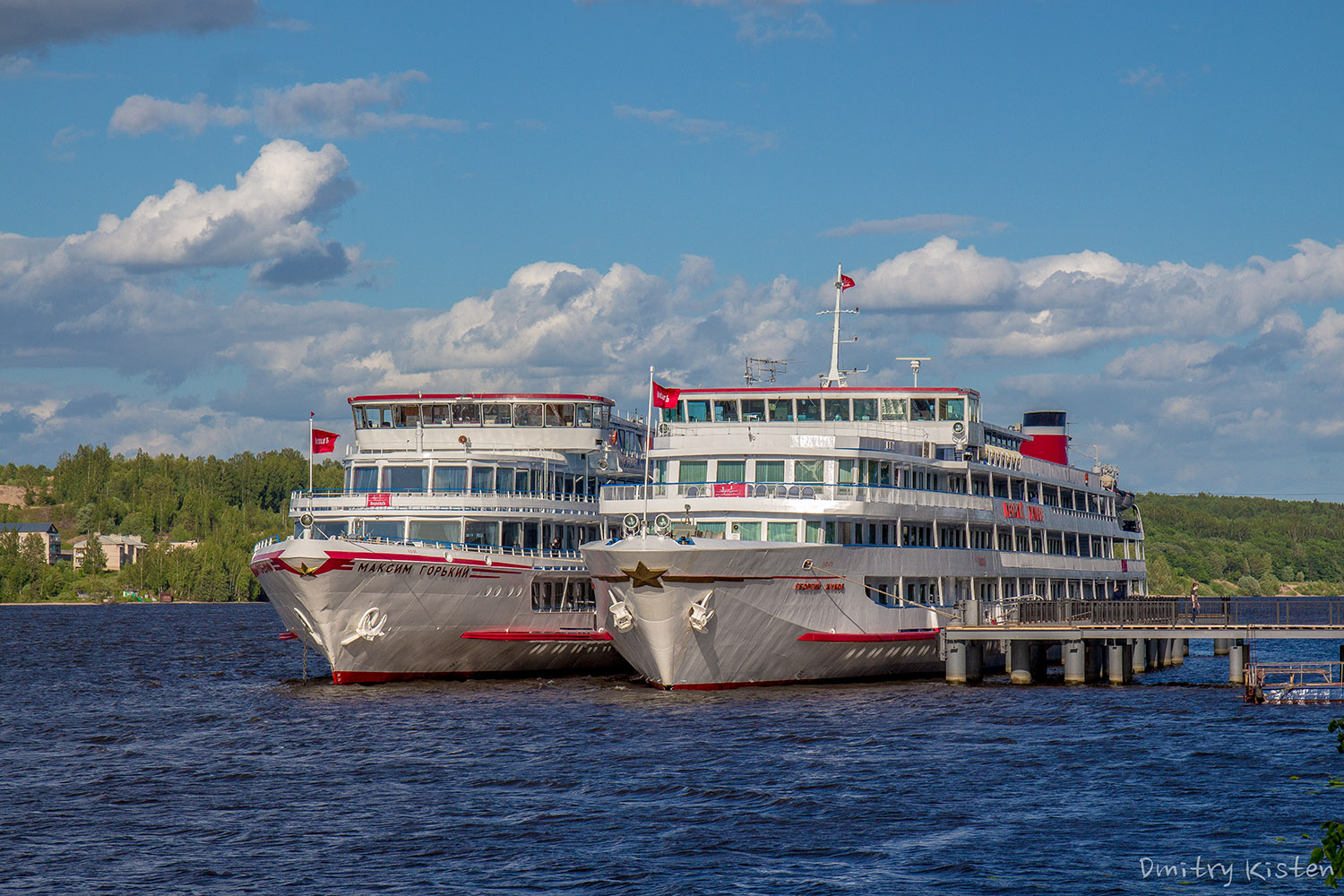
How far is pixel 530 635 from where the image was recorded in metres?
53.8

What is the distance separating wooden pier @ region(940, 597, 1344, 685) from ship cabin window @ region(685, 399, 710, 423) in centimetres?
1244

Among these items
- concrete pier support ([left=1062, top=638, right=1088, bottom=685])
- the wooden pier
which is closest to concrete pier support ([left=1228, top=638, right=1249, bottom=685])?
the wooden pier

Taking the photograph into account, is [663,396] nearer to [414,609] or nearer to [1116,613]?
[414,609]

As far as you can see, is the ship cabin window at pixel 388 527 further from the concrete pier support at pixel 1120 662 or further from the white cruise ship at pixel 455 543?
the concrete pier support at pixel 1120 662

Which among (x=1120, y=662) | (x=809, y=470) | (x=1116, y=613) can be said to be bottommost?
(x=1120, y=662)

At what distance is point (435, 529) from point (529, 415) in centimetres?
861

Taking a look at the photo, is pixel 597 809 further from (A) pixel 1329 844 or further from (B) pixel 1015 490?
(B) pixel 1015 490

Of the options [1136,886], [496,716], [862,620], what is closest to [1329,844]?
[1136,886]

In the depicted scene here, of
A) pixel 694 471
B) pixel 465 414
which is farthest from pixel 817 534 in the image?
pixel 465 414

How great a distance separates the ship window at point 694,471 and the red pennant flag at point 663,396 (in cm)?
330

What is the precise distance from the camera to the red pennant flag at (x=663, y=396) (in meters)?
48.1

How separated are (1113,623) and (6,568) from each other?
174663 millimetres

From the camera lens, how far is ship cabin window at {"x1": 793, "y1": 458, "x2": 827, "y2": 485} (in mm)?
49844

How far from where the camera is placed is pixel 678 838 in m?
28.3
